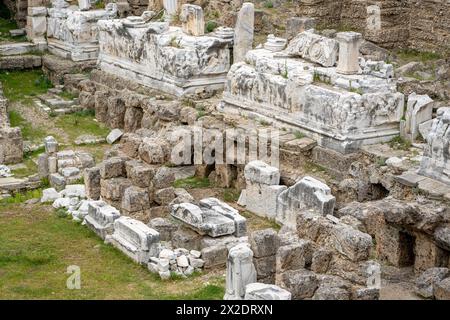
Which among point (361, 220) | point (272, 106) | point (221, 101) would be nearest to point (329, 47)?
point (272, 106)

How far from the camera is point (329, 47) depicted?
18.2 m

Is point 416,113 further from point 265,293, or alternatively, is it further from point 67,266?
point 67,266

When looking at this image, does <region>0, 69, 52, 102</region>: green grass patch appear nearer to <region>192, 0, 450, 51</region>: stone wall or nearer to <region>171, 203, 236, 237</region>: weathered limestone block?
<region>192, 0, 450, 51</region>: stone wall

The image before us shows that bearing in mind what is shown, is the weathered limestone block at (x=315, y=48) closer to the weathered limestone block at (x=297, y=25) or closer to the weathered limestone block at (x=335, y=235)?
the weathered limestone block at (x=297, y=25)

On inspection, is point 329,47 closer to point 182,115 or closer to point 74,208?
point 182,115

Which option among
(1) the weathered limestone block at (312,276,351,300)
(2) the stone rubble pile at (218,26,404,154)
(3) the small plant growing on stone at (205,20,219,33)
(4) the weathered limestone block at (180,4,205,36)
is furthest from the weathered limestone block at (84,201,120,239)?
(3) the small plant growing on stone at (205,20,219,33)

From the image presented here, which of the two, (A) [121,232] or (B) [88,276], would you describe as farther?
(A) [121,232]

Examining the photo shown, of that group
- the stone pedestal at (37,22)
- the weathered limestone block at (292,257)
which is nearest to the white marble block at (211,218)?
the weathered limestone block at (292,257)

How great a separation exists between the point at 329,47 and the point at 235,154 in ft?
7.87

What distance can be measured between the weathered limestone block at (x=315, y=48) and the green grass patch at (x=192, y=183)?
2723 mm

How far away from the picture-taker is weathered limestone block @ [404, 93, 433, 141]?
56.6 ft

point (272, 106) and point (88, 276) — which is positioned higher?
point (272, 106)

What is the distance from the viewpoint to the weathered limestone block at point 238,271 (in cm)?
1339

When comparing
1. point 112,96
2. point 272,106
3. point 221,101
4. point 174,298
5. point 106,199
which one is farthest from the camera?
point 112,96
